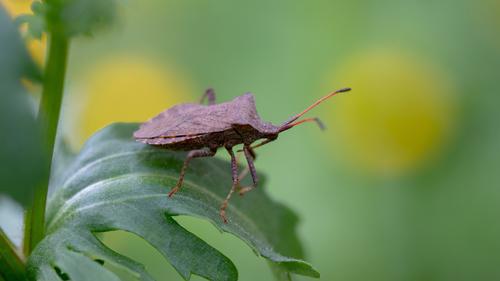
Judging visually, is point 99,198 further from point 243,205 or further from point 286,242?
point 286,242

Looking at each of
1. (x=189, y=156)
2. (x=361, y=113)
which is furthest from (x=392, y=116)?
(x=189, y=156)

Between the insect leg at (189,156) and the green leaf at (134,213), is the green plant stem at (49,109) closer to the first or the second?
the green leaf at (134,213)

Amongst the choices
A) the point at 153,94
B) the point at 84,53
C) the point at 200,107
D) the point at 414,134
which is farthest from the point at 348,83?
the point at 200,107

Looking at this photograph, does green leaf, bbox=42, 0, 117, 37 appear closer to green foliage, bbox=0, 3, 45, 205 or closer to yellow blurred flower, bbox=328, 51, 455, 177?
green foliage, bbox=0, 3, 45, 205

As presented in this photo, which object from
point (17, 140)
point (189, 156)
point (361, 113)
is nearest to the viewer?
point (17, 140)

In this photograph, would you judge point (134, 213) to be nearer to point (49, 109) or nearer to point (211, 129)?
point (49, 109)

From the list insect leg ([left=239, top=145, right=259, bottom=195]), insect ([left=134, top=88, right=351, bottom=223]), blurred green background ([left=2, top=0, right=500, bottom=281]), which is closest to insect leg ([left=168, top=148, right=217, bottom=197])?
insect ([left=134, top=88, right=351, bottom=223])
